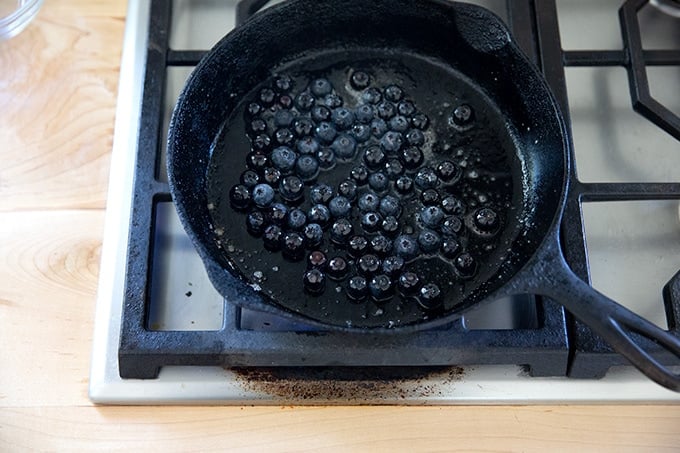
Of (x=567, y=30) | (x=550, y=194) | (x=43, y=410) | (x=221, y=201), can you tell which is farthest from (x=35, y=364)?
(x=567, y=30)

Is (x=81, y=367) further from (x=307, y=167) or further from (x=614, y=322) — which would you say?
(x=614, y=322)

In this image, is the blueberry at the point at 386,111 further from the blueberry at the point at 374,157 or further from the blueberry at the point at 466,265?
the blueberry at the point at 466,265

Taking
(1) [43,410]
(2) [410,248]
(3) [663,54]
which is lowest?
(1) [43,410]

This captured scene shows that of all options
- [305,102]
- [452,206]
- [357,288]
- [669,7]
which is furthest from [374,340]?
[669,7]

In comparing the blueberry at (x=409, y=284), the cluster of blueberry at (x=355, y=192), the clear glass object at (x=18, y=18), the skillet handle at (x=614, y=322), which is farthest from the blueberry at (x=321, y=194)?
the clear glass object at (x=18, y=18)

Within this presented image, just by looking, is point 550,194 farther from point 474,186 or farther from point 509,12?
point 509,12

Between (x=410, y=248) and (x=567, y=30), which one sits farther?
(x=567, y=30)
